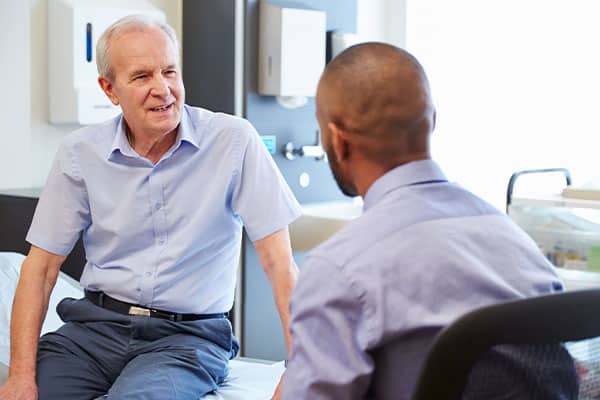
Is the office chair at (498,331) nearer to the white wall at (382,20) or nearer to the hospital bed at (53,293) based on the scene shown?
the hospital bed at (53,293)

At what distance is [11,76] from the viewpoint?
2.76 m

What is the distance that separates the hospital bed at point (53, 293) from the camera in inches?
76.2

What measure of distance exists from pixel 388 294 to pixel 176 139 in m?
1.05

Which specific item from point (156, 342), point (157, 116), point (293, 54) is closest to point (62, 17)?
Answer: point (293, 54)

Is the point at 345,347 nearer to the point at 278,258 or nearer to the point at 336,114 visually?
the point at 336,114

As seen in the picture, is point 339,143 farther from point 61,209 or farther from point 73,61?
point 73,61

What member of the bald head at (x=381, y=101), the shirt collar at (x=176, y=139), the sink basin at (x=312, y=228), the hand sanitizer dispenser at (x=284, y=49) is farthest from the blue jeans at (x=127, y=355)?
the hand sanitizer dispenser at (x=284, y=49)

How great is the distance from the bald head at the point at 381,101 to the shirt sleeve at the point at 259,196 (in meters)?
0.77

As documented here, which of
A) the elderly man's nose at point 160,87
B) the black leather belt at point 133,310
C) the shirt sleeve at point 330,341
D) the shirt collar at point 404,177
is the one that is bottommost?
the black leather belt at point 133,310

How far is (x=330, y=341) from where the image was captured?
102 centimetres

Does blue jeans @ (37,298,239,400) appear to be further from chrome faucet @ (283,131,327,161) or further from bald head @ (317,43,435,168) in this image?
chrome faucet @ (283,131,327,161)

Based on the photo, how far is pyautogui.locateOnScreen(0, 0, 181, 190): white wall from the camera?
9.00 ft

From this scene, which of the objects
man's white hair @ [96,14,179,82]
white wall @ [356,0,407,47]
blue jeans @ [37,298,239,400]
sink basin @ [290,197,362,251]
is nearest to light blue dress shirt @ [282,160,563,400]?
blue jeans @ [37,298,239,400]

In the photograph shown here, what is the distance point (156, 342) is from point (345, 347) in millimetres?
946
